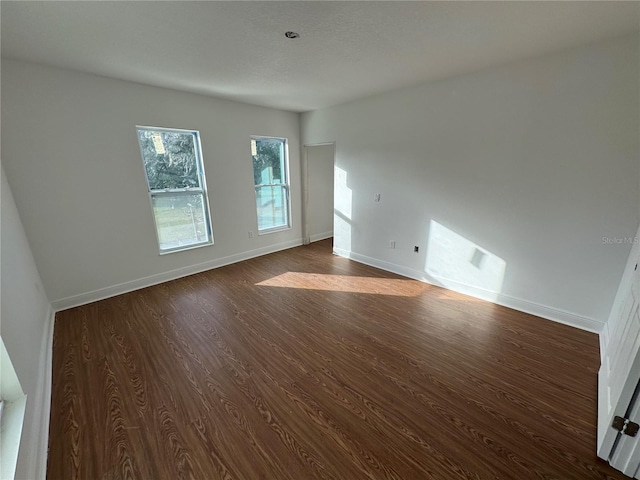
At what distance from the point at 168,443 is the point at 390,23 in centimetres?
303

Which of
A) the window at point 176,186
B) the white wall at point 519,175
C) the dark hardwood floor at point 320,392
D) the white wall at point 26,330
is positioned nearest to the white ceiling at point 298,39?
the white wall at point 519,175

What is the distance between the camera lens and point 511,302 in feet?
9.64

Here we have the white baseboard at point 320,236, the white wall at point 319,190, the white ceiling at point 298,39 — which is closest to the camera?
the white ceiling at point 298,39

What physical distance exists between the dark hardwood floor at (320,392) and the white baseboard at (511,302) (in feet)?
0.35

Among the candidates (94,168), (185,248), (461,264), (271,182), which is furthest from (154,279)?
(461,264)

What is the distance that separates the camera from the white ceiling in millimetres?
1674

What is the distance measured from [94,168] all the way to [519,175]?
14.9ft

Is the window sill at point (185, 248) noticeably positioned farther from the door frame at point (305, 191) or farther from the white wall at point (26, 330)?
the door frame at point (305, 191)

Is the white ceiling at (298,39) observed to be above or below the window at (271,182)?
above

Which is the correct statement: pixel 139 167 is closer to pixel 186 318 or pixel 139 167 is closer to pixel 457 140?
pixel 186 318

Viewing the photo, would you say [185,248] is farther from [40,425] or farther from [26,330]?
[40,425]

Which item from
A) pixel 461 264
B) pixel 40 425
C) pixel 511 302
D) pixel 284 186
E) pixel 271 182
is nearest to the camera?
pixel 40 425

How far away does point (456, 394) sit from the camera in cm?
184

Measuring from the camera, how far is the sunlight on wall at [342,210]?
4.38 m
